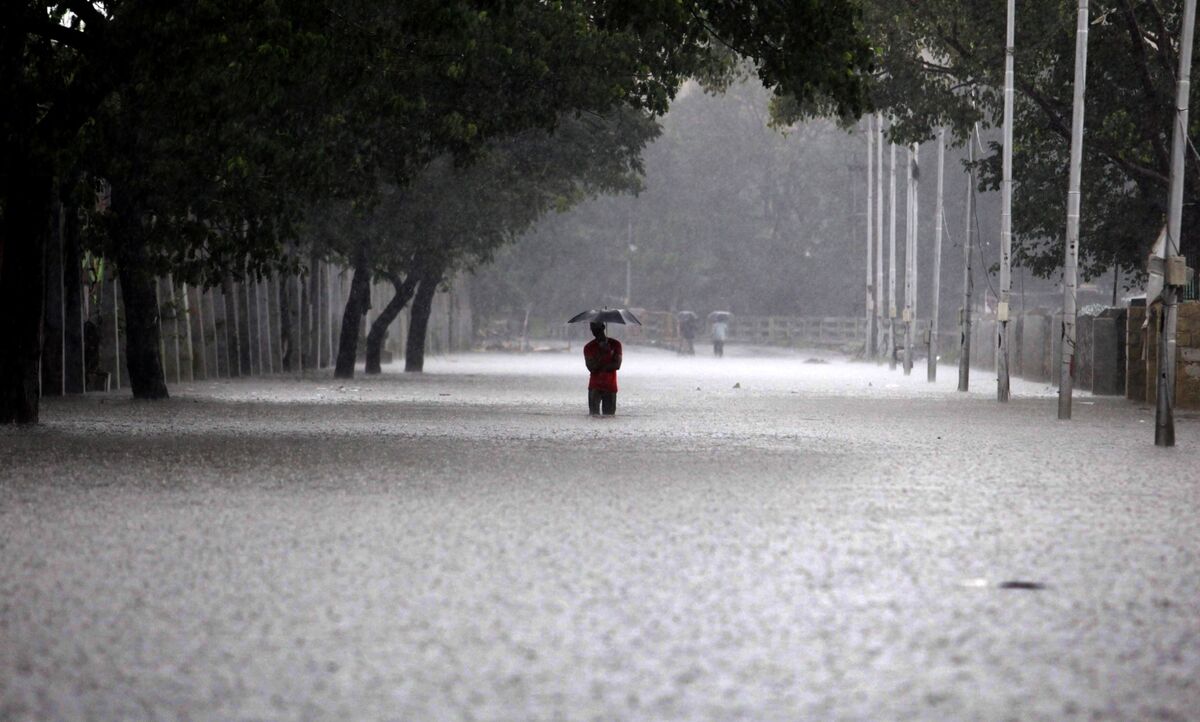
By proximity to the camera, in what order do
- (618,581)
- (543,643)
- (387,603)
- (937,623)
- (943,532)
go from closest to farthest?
(543,643)
(937,623)
(387,603)
(618,581)
(943,532)

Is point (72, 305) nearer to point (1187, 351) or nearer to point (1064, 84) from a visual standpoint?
point (1187, 351)

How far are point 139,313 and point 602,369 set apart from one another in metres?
6.97

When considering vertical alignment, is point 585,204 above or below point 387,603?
above

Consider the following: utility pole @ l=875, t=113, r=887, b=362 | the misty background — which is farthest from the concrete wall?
the misty background

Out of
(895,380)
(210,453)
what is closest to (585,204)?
(895,380)

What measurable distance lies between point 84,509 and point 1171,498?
733 centimetres

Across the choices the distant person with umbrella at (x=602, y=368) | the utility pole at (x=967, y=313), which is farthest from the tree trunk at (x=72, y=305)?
the utility pole at (x=967, y=313)

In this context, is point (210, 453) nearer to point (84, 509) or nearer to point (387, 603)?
point (84, 509)

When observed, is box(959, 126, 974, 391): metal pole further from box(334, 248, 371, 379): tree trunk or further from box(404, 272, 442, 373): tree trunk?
box(404, 272, 442, 373): tree trunk

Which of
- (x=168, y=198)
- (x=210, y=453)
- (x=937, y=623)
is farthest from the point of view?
(x=168, y=198)

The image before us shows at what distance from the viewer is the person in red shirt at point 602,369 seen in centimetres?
2464

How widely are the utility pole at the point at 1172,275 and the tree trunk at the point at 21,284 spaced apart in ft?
38.7

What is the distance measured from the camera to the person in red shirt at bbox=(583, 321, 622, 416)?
2464cm

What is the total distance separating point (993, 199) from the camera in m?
94.6
